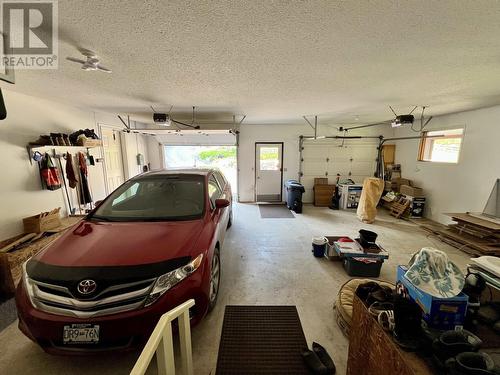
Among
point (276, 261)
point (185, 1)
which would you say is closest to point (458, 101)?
point (276, 261)

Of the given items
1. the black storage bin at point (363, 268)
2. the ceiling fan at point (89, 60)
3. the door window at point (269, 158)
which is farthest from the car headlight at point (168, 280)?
the door window at point (269, 158)

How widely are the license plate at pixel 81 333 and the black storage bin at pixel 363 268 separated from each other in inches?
112

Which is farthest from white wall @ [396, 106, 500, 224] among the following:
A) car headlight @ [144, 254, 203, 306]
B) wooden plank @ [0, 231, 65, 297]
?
wooden plank @ [0, 231, 65, 297]

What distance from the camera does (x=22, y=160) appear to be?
9.64 ft

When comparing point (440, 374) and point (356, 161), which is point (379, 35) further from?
point (356, 161)

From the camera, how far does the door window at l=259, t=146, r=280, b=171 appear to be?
6867 millimetres

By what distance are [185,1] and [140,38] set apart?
1.97 ft

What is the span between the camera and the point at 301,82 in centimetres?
257

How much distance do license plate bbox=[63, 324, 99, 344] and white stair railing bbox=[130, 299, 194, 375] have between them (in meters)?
0.63

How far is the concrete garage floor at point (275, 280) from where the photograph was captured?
1630mm

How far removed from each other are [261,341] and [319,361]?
50 centimetres

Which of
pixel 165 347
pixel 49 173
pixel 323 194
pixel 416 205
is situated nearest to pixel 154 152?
pixel 49 173

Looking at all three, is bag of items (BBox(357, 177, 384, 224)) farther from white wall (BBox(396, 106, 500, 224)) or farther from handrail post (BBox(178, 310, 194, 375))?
handrail post (BBox(178, 310, 194, 375))

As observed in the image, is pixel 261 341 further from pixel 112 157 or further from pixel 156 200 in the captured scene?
pixel 112 157
